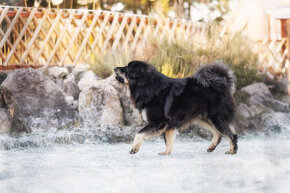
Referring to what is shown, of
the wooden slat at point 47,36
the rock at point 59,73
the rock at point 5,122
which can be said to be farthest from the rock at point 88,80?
the wooden slat at point 47,36

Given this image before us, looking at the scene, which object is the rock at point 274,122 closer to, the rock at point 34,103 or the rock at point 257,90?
the rock at point 257,90

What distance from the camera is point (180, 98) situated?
187 inches

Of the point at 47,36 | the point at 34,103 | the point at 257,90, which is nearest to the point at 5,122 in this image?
the point at 34,103

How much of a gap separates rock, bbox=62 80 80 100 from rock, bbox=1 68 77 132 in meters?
0.25

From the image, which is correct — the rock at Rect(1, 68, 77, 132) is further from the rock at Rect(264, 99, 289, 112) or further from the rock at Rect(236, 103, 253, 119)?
the rock at Rect(264, 99, 289, 112)

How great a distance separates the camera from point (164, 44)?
7711 mm

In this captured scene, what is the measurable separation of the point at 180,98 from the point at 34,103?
8.45 feet

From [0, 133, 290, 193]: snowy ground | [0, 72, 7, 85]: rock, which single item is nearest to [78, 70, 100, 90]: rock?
[0, 72, 7, 85]: rock

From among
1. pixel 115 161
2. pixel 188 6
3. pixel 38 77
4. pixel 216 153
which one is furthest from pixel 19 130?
pixel 188 6

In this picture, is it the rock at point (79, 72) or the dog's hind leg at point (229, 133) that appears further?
the rock at point (79, 72)

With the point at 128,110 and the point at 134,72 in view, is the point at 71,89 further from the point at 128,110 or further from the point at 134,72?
the point at 134,72

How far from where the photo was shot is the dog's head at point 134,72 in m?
4.66

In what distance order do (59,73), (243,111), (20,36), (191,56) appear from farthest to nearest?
(20,36) < (59,73) < (191,56) < (243,111)

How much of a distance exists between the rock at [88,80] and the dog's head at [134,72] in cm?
194
